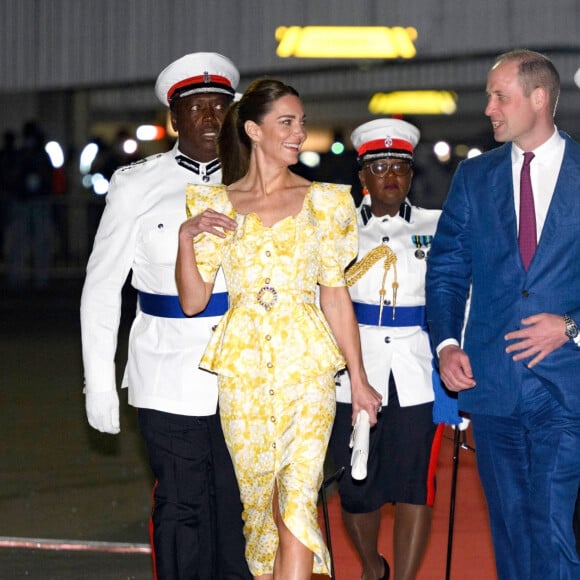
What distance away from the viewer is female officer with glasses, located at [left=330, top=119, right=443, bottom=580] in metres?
6.15

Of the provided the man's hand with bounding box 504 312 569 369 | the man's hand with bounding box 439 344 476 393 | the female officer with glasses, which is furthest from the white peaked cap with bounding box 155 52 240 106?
the man's hand with bounding box 504 312 569 369

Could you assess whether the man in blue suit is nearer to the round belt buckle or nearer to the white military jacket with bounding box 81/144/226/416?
the round belt buckle

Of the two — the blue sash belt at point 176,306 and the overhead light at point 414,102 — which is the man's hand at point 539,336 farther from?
the overhead light at point 414,102

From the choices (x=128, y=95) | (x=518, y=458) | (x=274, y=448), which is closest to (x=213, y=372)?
(x=274, y=448)

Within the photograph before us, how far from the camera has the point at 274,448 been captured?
4711 mm

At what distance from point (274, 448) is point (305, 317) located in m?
0.43

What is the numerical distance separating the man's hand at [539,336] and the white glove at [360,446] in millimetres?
545

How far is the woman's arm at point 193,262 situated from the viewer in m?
4.67

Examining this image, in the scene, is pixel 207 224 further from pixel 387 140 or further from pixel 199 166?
pixel 387 140

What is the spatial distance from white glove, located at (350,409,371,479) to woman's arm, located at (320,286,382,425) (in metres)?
0.03

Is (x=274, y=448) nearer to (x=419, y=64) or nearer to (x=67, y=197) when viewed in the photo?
(x=67, y=197)

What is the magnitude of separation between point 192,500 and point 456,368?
1.12 meters

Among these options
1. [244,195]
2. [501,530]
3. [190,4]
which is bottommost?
[501,530]

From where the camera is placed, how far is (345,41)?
80.2ft
